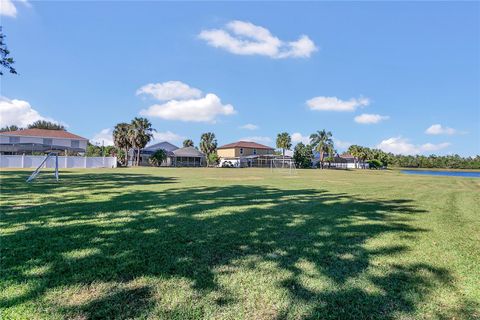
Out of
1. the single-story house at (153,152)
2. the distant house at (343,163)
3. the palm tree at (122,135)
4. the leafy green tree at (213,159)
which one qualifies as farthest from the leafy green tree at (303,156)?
the palm tree at (122,135)

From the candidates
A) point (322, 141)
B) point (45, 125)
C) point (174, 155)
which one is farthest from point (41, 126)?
point (322, 141)

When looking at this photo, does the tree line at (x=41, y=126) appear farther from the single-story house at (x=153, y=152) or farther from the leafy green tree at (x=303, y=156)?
the leafy green tree at (x=303, y=156)

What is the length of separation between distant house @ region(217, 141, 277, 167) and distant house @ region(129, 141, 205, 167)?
7370 mm

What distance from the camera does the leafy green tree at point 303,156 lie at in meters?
78.7

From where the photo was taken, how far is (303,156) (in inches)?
3098

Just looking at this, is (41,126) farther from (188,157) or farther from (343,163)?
(343,163)

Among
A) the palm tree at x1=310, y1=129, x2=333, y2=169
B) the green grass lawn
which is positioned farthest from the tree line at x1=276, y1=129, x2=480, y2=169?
the green grass lawn

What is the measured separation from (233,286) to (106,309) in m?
1.37

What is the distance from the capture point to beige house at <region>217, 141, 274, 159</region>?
84.4 m

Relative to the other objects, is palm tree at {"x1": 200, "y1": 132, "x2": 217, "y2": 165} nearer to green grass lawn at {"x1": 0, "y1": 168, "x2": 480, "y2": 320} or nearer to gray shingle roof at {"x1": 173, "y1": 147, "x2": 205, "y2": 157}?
gray shingle roof at {"x1": 173, "y1": 147, "x2": 205, "y2": 157}

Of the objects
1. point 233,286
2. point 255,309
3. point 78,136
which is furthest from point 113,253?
point 78,136

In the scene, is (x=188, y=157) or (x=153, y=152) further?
(x=188, y=157)

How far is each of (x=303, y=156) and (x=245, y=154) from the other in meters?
16.6

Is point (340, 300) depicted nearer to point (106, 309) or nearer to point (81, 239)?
point (106, 309)
